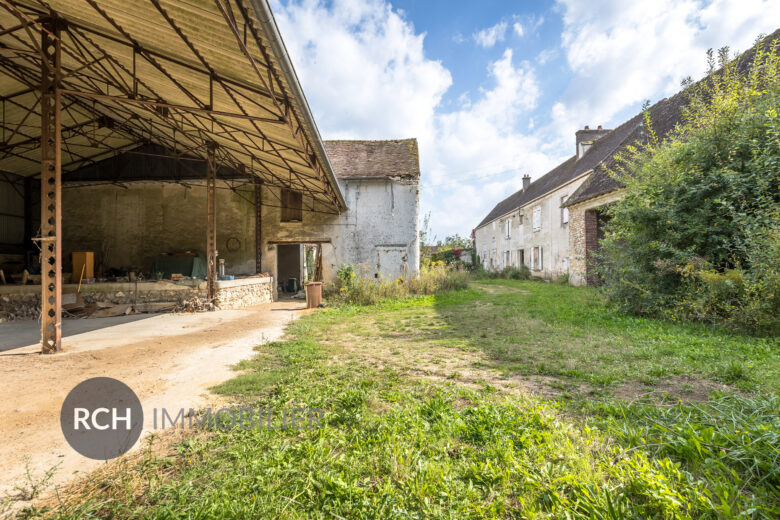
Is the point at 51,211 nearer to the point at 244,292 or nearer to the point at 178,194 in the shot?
the point at 244,292

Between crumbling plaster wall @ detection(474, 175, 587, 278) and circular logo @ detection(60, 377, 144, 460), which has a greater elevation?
crumbling plaster wall @ detection(474, 175, 587, 278)

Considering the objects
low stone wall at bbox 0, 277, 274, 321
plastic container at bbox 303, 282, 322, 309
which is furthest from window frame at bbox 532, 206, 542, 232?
low stone wall at bbox 0, 277, 274, 321

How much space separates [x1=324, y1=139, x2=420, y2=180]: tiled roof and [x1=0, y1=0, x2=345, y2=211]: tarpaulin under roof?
9.44 feet

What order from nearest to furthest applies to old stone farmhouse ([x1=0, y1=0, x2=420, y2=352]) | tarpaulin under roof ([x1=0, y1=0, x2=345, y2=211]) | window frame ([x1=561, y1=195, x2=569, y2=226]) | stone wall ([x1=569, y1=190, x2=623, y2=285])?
1. tarpaulin under roof ([x1=0, y1=0, x2=345, y2=211])
2. old stone farmhouse ([x1=0, y1=0, x2=420, y2=352])
3. stone wall ([x1=569, y1=190, x2=623, y2=285])
4. window frame ([x1=561, y1=195, x2=569, y2=226])

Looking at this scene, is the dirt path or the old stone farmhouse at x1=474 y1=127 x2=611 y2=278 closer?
the dirt path

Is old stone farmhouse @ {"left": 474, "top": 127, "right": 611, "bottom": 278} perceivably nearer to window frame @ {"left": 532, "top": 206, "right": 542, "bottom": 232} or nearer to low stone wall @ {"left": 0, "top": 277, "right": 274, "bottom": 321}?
window frame @ {"left": 532, "top": 206, "right": 542, "bottom": 232}

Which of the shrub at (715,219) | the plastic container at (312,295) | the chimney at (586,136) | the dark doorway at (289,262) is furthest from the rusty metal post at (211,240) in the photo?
the chimney at (586,136)

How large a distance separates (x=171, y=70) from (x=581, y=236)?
45.8 ft

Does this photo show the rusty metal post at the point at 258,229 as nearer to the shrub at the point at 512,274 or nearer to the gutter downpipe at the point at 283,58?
the gutter downpipe at the point at 283,58

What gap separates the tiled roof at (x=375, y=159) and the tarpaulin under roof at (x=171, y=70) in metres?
2.88

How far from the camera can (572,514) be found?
1497 millimetres

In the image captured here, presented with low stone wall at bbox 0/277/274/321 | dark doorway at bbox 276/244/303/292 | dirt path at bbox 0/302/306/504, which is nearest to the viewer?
dirt path at bbox 0/302/306/504

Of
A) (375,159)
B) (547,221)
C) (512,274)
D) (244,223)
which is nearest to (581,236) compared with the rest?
(547,221)

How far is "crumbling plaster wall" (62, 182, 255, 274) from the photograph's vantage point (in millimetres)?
13359
